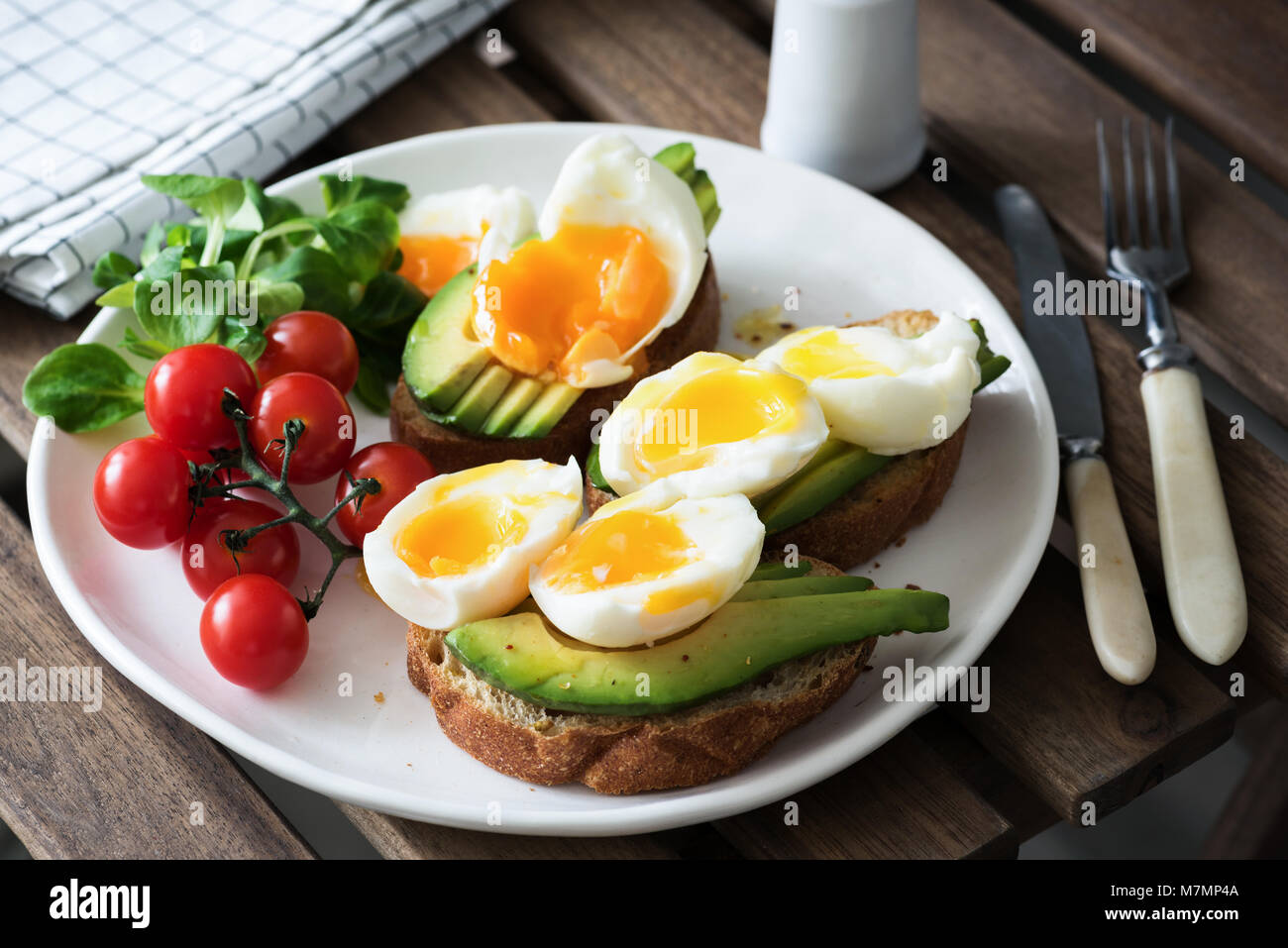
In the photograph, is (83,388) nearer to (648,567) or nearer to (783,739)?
(648,567)


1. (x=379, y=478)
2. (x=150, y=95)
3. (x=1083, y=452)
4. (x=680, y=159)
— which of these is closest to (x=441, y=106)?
(x=150, y=95)

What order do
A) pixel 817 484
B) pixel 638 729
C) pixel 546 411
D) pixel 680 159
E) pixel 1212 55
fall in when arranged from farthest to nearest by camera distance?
pixel 1212 55, pixel 680 159, pixel 546 411, pixel 817 484, pixel 638 729

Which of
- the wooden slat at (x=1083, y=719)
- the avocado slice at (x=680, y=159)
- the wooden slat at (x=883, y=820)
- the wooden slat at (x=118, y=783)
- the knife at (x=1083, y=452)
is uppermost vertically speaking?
the avocado slice at (x=680, y=159)

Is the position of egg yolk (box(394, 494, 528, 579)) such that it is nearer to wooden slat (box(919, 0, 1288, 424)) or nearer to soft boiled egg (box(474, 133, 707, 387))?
soft boiled egg (box(474, 133, 707, 387))

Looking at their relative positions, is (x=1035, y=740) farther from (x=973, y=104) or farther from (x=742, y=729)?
(x=973, y=104)

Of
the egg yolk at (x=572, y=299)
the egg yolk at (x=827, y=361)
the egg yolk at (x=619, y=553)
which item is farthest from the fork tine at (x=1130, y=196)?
the egg yolk at (x=619, y=553)

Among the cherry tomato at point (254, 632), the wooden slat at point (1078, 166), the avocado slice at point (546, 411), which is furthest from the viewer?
the wooden slat at point (1078, 166)

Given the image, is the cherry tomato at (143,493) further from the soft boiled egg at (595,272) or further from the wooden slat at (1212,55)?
the wooden slat at (1212,55)
